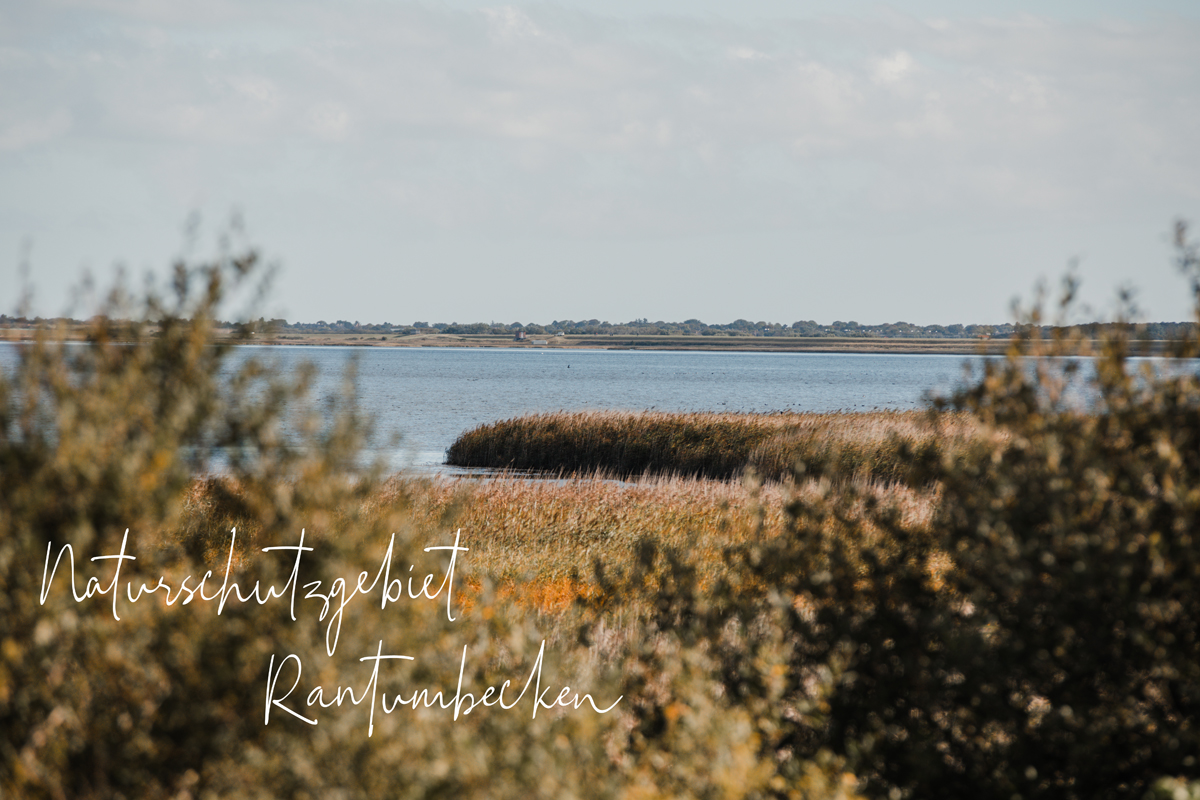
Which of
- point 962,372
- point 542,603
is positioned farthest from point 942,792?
point 542,603

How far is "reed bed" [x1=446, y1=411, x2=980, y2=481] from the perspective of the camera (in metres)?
28.8

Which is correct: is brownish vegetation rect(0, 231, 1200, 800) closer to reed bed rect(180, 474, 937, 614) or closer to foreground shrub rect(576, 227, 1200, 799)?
foreground shrub rect(576, 227, 1200, 799)

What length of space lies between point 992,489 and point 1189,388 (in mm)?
1024

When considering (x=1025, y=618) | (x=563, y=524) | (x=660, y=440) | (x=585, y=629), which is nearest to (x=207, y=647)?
(x=585, y=629)

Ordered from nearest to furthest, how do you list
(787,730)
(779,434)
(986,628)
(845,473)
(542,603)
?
(787,730)
(986,628)
(542,603)
(845,473)
(779,434)

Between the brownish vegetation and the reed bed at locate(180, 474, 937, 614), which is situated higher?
the brownish vegetation

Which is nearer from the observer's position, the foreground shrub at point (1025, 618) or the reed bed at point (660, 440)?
the foreground shrub at point (1025, 618)

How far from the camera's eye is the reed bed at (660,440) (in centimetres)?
2883

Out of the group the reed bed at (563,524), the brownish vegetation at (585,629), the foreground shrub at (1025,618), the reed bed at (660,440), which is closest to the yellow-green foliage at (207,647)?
the brownish vegetation at (585,629)

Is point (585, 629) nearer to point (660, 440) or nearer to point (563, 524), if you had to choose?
point (563, 524)

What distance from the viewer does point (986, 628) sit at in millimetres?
4895

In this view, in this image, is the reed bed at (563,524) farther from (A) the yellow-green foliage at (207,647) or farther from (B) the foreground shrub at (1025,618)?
(A) the yellow-green foliage at (207,647)

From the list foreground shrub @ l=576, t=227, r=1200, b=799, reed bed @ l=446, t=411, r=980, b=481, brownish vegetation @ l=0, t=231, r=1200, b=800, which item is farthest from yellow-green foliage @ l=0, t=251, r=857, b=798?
reed bed @ l=446, t=411, r=980, b=481

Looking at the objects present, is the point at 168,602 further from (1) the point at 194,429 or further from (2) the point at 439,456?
(2) the point at 439,456
